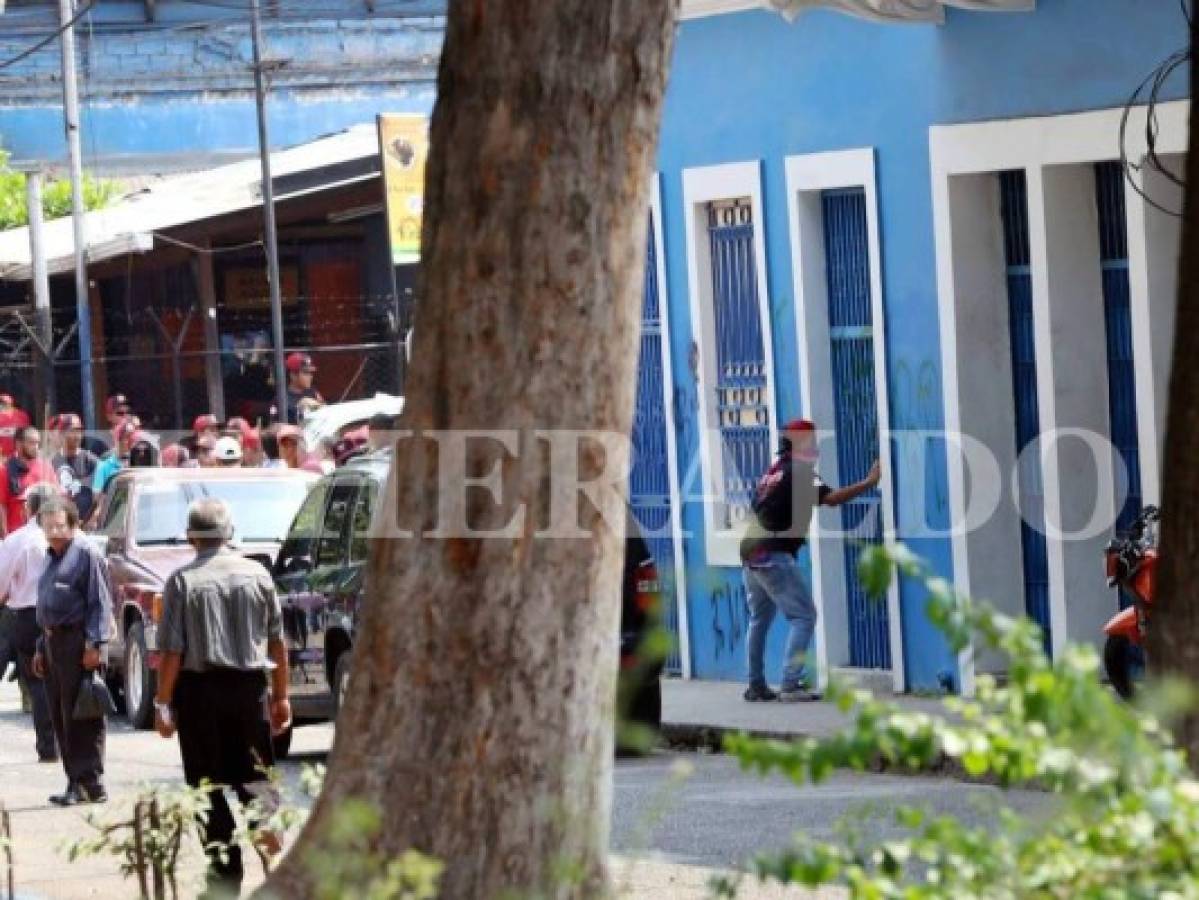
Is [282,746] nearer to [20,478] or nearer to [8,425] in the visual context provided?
[20,478]

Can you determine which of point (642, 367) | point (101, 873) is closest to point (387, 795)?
point (101, 873)

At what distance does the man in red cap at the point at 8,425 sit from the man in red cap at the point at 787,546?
538 inches

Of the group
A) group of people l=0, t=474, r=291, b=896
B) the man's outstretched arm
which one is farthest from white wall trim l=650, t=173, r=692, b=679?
group of people l=0, t=474, r=291, b=896

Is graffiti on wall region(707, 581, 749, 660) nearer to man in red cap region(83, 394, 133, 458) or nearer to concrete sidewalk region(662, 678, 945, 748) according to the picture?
concrete sidewalk region(662, 678, 945, 748)

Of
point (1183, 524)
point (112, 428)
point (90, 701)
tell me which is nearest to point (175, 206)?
point (112, 428)

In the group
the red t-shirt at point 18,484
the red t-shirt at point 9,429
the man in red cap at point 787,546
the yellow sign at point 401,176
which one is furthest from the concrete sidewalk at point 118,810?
the yellow sign at point 401,176

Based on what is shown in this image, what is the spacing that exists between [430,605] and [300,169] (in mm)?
29628

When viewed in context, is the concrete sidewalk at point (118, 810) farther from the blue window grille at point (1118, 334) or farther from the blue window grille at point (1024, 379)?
the blue window grille at point (1118, 334)

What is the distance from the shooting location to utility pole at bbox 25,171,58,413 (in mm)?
34938

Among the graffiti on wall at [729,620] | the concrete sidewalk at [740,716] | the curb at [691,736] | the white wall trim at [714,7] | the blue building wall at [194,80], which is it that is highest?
the blue building wall at [194,80]

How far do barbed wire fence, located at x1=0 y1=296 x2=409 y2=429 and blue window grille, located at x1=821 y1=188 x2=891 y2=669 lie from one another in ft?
52.0

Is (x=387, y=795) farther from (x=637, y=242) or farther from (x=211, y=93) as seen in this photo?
(x=211, y=93)

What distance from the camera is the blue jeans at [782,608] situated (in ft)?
59.1

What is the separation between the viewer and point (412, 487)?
22.3ft
